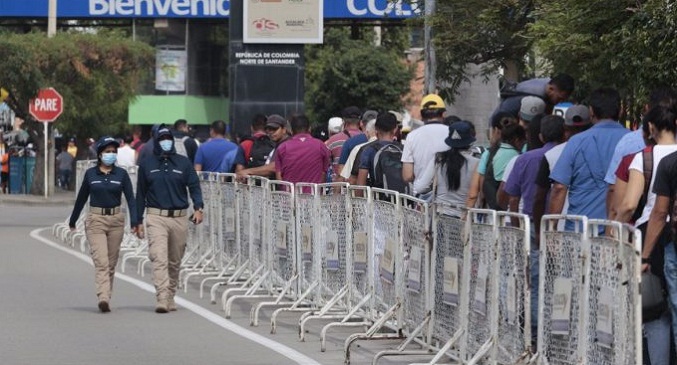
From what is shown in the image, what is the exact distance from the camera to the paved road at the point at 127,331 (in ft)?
41.5

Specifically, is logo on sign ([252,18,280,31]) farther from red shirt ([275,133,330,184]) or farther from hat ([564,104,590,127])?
hat ([564,104,590,127])

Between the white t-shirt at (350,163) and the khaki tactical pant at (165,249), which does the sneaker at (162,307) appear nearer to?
the khaki tactical pant at (165,249)

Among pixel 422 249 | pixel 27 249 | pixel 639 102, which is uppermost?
pixel 639 102

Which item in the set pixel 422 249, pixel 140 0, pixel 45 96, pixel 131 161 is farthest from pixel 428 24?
pixel 140 0

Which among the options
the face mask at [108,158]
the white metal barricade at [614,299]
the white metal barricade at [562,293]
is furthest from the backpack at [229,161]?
the white metal barricade at [614,299]

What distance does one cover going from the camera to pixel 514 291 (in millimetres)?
10156

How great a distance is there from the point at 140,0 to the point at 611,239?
178 feet

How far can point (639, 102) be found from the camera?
13.9 metres

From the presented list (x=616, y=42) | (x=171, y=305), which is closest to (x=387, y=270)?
(x=616, y=42)

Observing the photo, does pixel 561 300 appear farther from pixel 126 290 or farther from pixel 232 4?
pixel 232 4

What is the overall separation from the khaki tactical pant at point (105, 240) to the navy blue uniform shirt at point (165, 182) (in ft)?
1.38

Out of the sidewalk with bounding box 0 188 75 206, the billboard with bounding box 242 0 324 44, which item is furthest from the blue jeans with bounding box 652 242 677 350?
the sidewalk with bounding box 0 188 75 206

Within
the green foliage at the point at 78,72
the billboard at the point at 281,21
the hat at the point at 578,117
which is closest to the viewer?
the hat at the point at 578,117

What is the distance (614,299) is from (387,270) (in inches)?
189
